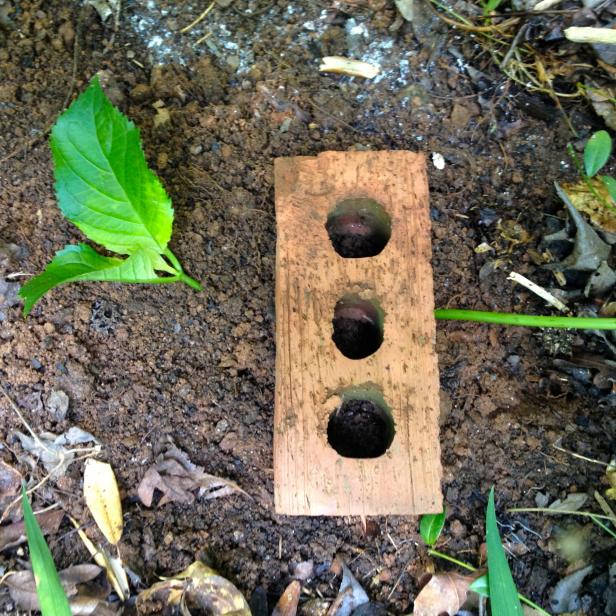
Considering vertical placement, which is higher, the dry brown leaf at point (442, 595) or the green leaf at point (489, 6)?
the green leaf at point (489, 6)

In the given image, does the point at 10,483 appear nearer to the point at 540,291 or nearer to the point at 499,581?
the point at 499,581

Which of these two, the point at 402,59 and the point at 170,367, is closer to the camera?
the point at 170,367

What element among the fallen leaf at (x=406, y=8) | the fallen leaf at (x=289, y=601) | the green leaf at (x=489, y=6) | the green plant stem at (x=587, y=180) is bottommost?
the fallen leaf at (x=289, y=601)

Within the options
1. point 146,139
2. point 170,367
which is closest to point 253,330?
point 170,367

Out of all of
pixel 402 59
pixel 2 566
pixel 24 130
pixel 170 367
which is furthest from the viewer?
pixel 402 59

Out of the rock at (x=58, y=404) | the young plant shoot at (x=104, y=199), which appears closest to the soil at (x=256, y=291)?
the rock at (x=58, y=404)

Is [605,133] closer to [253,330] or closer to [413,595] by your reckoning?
[253,330]

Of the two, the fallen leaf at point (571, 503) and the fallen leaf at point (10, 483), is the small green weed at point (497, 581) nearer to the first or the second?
the fallen leaf at point (571, 503)

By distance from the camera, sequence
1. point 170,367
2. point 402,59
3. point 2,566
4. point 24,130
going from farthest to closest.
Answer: point 402,59, point 24,130, point 170,367, point 2,566

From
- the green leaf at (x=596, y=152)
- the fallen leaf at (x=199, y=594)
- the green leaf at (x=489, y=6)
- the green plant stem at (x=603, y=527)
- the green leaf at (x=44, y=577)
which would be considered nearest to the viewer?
the green leaf at (x=44, y=577)
